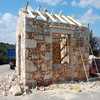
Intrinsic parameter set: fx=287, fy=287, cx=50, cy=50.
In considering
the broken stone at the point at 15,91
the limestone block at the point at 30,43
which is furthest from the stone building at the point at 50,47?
the broken stone at the point at 15,91

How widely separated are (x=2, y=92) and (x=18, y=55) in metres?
3.30

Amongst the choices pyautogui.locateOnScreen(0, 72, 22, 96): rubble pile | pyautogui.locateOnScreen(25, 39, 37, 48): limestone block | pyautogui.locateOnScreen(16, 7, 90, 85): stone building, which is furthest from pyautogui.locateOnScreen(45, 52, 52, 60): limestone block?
pyautogui.locateOnScreen(0, 72, 22, 96): rubble pile

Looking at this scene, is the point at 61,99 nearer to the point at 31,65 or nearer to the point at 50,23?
the point at 31,65

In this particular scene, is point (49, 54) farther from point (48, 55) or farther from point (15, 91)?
point (15, 91)

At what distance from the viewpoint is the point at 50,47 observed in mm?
13695

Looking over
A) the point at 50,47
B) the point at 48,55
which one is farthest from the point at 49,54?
the point at 50,47

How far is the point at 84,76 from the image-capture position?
595 inches

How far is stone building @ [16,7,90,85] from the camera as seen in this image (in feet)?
42.5

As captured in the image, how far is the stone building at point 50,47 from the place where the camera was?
13.0 m

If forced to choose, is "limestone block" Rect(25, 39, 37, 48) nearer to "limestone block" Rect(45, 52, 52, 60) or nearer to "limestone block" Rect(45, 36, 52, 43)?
"limestone block" Rect(45, 36, 52, 43)

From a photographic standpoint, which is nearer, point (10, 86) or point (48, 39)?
point (10, 86)

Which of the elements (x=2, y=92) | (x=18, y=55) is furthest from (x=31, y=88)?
(x=18, y=55)

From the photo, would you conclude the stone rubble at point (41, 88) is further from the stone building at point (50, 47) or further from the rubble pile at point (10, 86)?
the stone building at point (50, 47)

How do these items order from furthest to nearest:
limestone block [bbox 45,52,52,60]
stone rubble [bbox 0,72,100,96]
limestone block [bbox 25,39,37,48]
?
limestone block [bbox 45,52,52,60]
limestone block [bbox 25,39,37,48]
stone rubble [bbox 0,72,100,96]
